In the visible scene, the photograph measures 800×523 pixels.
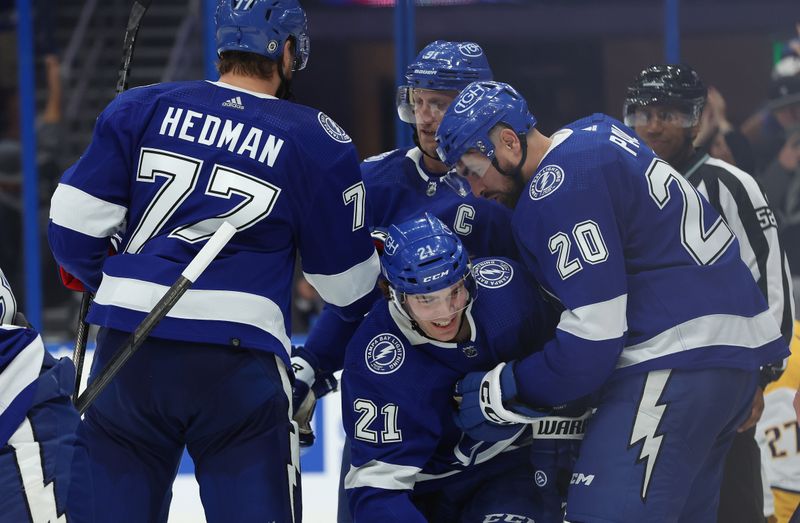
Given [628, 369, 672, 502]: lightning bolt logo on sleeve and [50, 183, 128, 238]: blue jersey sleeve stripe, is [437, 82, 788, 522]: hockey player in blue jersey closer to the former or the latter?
[628, 369, 672, 502]: lightning bolt logo on sleeve

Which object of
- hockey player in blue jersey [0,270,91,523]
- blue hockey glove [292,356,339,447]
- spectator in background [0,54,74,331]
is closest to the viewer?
hockey player in blue jersey [0,270,91,523]

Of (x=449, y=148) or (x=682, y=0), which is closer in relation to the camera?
(x=449, y=148)

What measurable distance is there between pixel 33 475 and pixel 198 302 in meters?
0.47

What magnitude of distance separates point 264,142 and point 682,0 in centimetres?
359

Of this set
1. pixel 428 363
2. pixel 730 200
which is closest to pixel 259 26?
pixel 428 363

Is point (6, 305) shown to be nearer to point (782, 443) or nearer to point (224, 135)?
point (224, 135)

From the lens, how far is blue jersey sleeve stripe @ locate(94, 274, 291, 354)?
219 centimetres

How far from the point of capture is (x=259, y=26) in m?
2.27

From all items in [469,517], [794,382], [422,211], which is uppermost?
[422,211]

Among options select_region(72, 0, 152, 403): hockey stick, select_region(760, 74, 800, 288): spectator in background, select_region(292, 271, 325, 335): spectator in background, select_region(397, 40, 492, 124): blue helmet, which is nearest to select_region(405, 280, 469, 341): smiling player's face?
select_region(397, 40, 492, 124): blue helmet

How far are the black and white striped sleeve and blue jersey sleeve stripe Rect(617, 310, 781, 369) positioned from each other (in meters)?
0.61

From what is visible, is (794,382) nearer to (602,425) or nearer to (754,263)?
(754,263)

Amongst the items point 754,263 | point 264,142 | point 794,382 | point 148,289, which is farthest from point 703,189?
point 148,289

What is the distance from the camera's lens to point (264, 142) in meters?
2.21
